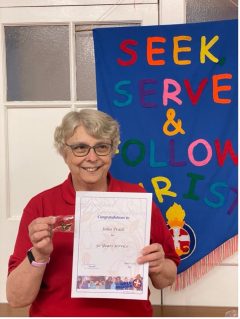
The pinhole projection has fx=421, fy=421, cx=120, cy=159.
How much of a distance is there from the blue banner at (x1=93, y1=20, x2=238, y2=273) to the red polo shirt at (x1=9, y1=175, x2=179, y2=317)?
19.1 inches

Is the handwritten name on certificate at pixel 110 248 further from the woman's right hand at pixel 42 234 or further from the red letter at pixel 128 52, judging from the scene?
the red letter at pixel 128 52

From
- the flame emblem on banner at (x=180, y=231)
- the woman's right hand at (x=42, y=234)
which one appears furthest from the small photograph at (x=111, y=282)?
the flame emblem on banner at (x=180, y=231)

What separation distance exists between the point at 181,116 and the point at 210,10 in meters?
0.48

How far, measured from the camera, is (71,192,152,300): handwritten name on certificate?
1.20m

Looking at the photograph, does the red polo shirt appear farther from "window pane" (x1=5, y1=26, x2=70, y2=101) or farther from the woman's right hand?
"window pane" (x1=5, y1=26, x2=70, y2=101)

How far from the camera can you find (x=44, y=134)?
1806mm

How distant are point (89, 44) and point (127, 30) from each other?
0.63ft

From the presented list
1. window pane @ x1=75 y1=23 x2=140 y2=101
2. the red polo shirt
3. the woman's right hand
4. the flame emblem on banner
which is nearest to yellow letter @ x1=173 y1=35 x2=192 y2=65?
window pane @ x1=75 y1=23 x2=140 y2=101

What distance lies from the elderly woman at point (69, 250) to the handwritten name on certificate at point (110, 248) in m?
0.05

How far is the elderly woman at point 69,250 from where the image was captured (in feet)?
3.99

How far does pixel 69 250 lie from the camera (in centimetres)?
130

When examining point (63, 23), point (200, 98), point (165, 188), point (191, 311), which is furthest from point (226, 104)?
point (191, 311)

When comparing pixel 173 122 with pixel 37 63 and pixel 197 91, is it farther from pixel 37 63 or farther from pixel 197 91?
pixel 37 63

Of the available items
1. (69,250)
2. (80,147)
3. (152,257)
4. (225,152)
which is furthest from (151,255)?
(225,152)
